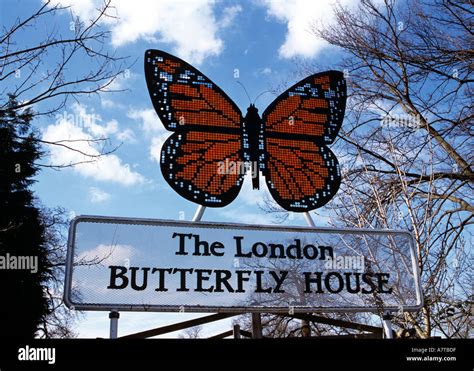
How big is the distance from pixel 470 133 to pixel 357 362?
6647 mm

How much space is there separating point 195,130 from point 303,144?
1272 mm

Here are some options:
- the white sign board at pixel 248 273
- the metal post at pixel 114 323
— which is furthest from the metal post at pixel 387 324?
the metal post at pixel 114 323

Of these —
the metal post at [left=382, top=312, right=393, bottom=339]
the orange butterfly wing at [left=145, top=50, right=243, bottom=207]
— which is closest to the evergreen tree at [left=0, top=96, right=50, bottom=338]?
the orange butterfly wing at [left=145, top=50, right=243, bottom=207]

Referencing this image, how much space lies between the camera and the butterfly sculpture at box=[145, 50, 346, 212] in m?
5.55

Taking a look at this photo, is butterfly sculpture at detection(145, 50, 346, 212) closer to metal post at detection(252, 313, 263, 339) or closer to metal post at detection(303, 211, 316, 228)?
metal post at detection(303, 211, 316, 228)

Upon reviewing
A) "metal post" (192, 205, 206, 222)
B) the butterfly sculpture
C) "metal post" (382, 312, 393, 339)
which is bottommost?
"metal post" (382, 312, 393, 339)

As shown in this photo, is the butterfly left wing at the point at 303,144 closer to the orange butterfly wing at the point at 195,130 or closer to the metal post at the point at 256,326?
the orange butterfly wing at the point at 195,130

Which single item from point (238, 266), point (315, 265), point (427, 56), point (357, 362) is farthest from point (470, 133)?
point (357, 362)

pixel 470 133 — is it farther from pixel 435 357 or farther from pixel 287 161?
pixel 435 357

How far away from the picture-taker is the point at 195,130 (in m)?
5.70

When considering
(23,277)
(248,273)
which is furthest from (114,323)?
(23,277)

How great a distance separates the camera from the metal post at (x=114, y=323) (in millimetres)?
4430

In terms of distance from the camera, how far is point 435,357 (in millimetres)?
4105

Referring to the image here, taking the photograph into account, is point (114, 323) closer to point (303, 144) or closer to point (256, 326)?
point (256, 326)
